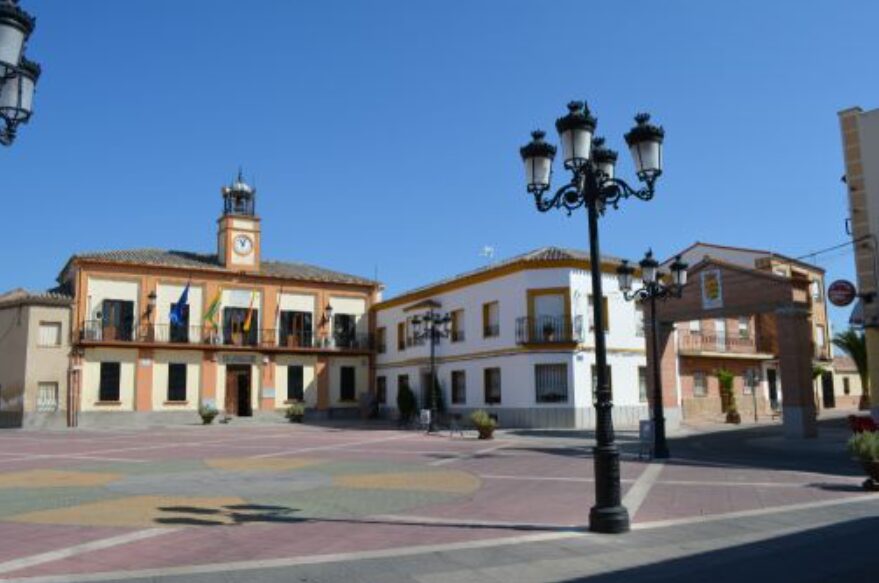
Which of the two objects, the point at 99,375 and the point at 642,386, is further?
the point at 99,375

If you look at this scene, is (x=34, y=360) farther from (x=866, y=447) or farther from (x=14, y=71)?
(x=866, y=447)

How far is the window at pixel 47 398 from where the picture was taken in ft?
106

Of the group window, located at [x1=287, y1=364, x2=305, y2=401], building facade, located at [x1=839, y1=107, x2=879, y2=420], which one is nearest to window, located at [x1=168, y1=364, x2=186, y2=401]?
window, located at [x1=287, y1=364, x2=305, y2=401]

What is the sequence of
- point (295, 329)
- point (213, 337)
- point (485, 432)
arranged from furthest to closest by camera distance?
1. point (295, 329)
2. point (213, 337)
3. point (485, 432)

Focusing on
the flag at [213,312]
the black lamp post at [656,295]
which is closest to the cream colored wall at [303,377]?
the flag at [213,312]

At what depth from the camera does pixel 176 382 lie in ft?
118

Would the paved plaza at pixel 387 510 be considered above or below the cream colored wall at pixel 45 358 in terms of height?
below

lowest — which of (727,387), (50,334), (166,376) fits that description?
(727,387)

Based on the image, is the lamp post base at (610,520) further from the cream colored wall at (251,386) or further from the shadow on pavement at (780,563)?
the cream colored wall at (251,386)

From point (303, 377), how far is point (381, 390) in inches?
171

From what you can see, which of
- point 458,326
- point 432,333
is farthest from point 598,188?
point 458,326

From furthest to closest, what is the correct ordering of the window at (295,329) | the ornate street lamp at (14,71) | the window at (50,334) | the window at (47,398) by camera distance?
the window at (295,329) → the window at (50,334) → the window at (47,398) → the ornate street lamp at (14,71)

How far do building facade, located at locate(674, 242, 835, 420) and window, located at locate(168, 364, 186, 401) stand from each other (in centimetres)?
2328

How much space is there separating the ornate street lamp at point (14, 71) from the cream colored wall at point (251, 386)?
32.4 meters
